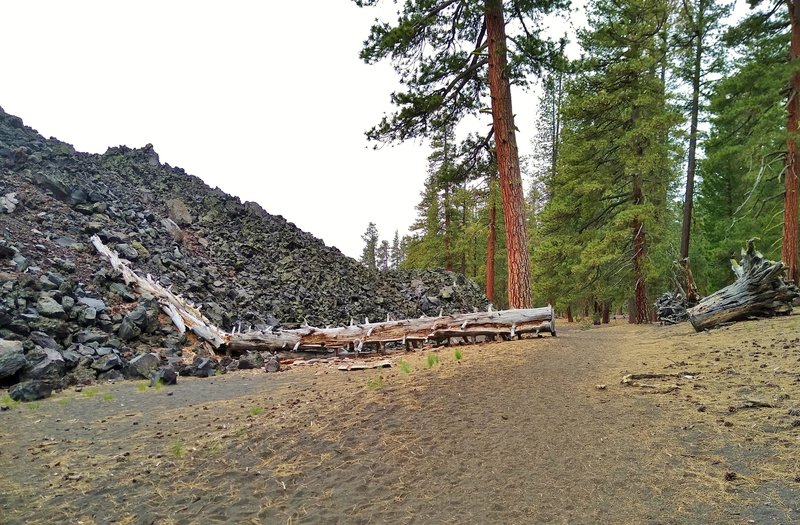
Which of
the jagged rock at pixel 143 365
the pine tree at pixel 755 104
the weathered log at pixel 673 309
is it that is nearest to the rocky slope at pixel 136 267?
the jagged rock at pixel 143 365

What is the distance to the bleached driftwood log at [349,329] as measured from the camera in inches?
402

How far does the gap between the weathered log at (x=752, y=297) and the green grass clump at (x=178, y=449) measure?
10.2 meters

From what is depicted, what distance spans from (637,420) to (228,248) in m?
20.1

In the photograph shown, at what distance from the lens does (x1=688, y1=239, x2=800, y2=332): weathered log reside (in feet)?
29.1

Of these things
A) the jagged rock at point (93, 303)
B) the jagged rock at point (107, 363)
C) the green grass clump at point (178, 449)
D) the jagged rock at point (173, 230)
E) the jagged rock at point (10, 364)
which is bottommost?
the green grass clump at point (178, 449)

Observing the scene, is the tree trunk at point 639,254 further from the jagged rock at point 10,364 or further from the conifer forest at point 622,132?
the jagged rock at point 10,364

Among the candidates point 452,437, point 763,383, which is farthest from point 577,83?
point 452,437

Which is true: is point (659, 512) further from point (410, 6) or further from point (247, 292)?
point (247, 292)

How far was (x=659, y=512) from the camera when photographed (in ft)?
8.53

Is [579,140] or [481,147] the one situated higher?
[579,140]

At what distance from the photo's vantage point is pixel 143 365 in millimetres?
9352

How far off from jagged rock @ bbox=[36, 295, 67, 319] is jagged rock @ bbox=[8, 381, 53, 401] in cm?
349

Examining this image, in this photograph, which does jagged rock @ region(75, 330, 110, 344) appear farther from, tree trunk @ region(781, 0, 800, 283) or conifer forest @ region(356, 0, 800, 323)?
tree trunk @ region(781, 0, 800, 283)

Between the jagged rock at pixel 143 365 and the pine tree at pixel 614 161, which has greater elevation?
the pine tree at pixel 614 161
